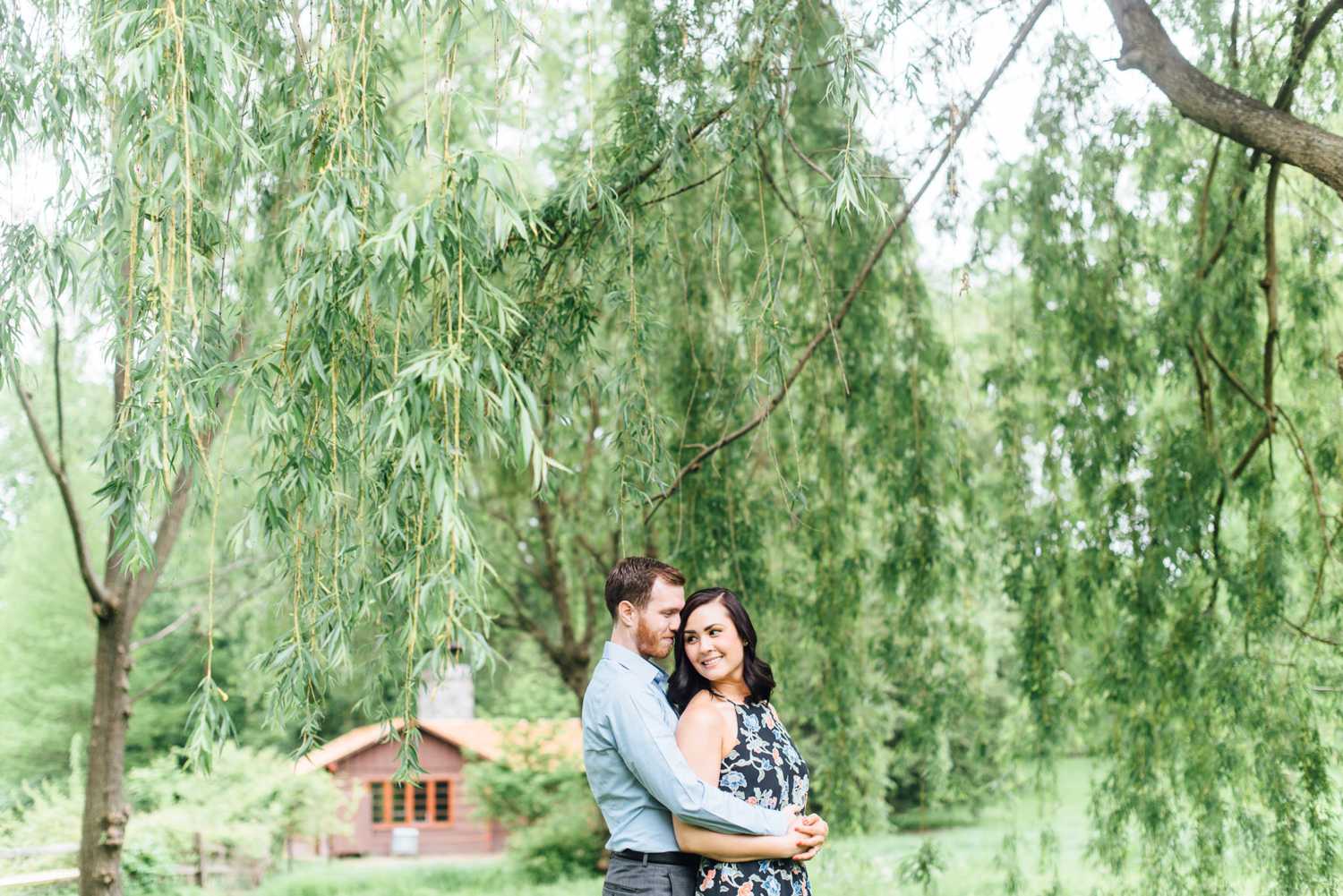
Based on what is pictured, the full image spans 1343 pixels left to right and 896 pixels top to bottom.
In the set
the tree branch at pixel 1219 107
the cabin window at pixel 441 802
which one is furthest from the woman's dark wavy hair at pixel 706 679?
the cabin window at pixel 441 802

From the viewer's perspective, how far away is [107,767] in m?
6.57

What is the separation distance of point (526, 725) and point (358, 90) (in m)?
11.0

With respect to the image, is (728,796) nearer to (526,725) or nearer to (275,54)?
(275,54)

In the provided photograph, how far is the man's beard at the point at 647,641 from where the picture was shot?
96.6 inches

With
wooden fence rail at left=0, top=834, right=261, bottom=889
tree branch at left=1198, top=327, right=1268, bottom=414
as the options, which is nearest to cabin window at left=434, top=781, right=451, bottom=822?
wooden fence rail at left=0, top=834, right=261, bottom=889

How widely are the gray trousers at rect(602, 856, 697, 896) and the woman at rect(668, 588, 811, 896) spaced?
0.09 ft

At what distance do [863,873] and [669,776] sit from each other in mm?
6549

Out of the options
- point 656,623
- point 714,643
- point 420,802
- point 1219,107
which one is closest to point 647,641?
point 656,623

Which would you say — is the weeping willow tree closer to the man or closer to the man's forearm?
the man

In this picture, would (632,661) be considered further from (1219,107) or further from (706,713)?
(1219,107)

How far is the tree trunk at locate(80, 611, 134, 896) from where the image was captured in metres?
6.43

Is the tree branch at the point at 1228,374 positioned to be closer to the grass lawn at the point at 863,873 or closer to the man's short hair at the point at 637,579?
the grass lawn at the point at 863,873

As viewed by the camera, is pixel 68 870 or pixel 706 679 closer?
pixel 706 679

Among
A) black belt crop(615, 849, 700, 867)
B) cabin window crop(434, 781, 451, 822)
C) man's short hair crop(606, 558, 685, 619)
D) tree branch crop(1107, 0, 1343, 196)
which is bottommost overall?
cabin window crop(434, 781, 451, 822)
